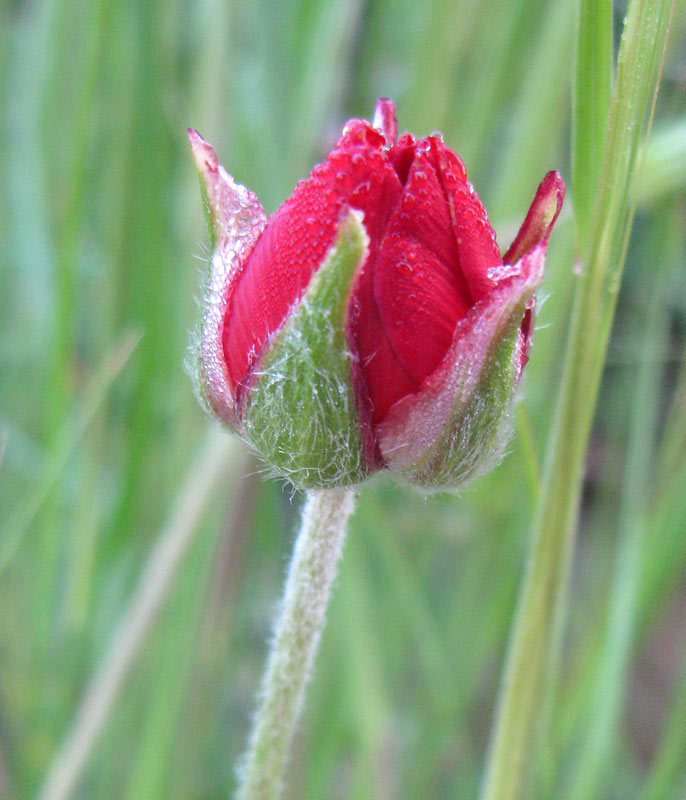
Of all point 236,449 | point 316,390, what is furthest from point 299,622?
point 236,449

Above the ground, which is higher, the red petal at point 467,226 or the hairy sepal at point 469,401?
the red petal at point 467,226

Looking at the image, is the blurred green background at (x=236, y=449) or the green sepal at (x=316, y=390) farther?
the blurred green background at (x=236, y=449)

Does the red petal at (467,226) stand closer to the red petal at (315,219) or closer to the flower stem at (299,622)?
the red petal at (315,219)

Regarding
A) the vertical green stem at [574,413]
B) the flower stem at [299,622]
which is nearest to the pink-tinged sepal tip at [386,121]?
the vertical green stem at [574,413]

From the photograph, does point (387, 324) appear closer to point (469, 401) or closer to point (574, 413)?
point (469, 401)

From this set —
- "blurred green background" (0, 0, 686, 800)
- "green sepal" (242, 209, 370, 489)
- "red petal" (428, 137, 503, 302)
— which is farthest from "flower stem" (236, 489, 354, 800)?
"blurred green background" (0, 0, 686, 800)

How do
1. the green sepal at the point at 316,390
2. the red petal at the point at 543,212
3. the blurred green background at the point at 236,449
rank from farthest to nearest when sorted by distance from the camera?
the blurred green background at the point at 236,449
the red petal at the point at 543,212
the green sepal at the point at 316,390

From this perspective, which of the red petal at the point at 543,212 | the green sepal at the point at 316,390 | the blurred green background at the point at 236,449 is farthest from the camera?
the blurred green background at the point at 236,449

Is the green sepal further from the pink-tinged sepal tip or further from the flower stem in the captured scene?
the pink-tinged sepal tip
